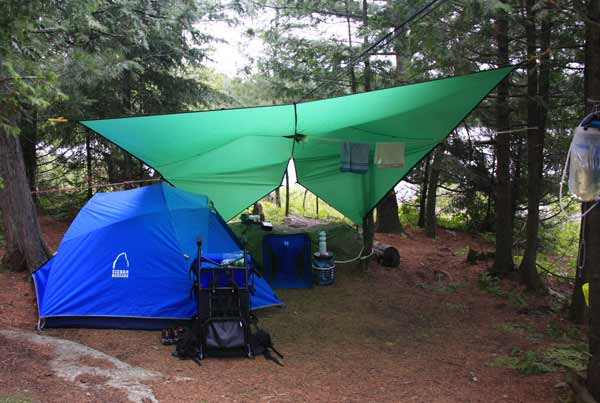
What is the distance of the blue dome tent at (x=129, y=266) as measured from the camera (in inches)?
178

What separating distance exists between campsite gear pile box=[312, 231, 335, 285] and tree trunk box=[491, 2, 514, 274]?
213cm

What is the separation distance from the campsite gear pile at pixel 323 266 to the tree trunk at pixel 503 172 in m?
2.13

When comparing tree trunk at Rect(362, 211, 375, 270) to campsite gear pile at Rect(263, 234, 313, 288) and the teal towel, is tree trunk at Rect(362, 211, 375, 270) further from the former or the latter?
campsite gear pile at Rect(263, 234, 313, 288)

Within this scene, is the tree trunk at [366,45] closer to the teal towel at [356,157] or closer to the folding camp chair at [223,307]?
the teal towel at [356,157]

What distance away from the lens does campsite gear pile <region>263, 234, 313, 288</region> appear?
6.50 metres

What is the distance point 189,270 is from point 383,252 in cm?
354

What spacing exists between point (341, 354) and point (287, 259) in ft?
8.13

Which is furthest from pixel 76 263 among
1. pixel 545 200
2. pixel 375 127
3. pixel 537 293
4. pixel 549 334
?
pixel 545 200

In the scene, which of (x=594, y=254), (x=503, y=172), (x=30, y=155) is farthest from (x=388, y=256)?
(x=30, y=155)

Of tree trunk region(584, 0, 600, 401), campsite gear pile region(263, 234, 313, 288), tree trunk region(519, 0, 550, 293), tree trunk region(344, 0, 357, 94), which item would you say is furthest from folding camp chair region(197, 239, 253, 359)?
tree trunk region(344, 0, 357, 94)

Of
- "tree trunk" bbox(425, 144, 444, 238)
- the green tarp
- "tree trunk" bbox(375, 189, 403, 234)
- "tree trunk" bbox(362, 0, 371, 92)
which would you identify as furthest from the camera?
"tree trunk" bbox(375, 189, 403, 234)

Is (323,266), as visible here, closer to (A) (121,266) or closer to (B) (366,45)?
(A) (121,266)

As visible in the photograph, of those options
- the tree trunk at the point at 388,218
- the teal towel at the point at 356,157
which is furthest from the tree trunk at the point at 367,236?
the tree trunk at the point at 388,218

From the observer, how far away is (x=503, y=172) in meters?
6.35
